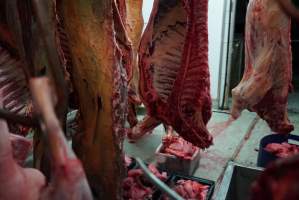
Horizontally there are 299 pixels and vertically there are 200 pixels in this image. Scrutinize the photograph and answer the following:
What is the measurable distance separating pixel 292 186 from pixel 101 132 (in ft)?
2.68

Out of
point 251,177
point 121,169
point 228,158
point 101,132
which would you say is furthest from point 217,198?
point 228,158

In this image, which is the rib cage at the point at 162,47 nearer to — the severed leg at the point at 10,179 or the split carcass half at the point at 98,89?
the split carcass half at the point at 98,89

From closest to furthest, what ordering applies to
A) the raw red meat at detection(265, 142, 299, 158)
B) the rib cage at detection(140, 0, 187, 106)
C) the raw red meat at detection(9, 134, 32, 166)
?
the raw red meat at detection(9, 134, 32, 166)
the rib cage at detection(140, 0, 187, 106)
the raw red meat at detection(265, 142, 299, 158)

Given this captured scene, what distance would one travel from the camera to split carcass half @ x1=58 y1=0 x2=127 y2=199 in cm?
105

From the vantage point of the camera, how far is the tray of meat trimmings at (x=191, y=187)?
1.91 meters

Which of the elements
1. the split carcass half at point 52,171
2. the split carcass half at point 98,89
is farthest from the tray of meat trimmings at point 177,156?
the split carcass half at point 52,171

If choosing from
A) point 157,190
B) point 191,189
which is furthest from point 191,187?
point 157,190

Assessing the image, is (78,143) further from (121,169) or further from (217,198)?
(217,198)

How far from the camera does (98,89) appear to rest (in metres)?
1.08

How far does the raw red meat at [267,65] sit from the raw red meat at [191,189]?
500 mm

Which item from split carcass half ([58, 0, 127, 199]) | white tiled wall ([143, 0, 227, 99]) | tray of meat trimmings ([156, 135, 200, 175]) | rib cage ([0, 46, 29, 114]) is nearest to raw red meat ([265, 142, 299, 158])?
tray of meat trimmings ([156, 135, 200, 175])

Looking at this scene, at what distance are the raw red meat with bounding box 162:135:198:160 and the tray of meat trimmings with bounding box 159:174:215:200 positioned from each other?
523 mm

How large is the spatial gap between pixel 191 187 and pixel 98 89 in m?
1.15

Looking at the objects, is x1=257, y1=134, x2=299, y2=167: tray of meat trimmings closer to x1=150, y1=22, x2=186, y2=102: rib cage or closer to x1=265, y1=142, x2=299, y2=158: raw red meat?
x1=265, y1=142, x2=299, y2=158: raw red meat
